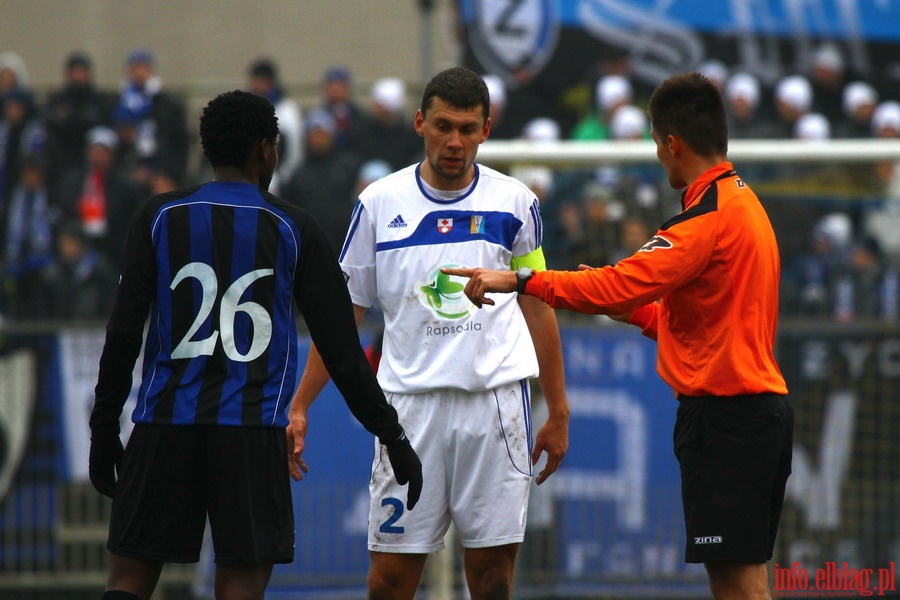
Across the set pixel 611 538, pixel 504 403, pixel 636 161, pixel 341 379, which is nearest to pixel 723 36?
pixel 636 161

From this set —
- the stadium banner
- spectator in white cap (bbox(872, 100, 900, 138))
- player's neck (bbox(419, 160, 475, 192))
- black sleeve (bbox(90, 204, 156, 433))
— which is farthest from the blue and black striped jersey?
spectator in white cap (bbox(872, 100, 900, 138))

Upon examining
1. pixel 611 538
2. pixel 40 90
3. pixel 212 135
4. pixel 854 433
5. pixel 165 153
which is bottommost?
pixel 611 538

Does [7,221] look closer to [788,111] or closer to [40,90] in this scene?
[40,90]

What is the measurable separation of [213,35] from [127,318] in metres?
12.8

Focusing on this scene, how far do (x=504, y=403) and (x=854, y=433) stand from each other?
3.89 m

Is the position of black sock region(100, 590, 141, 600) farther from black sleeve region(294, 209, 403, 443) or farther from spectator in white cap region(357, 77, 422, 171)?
spectator in white cap region(357, 77, 422, 171)

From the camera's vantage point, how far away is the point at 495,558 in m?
5.55

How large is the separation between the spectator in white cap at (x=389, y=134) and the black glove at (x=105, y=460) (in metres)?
7.48

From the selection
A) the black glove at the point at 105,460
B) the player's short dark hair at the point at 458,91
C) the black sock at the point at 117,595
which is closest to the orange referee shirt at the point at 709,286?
the player's short dark hair at the point at 458,91

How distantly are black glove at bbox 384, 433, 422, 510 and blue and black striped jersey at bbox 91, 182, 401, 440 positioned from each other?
18.8 inches

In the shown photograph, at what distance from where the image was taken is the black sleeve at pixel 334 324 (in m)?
4.78

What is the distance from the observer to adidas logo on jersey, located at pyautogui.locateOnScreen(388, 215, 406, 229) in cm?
559

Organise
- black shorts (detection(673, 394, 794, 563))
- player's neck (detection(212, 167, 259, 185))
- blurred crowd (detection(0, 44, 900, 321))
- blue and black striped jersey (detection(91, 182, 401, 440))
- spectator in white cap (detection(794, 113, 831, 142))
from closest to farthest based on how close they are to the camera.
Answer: blue and black striped jersey (detection(91, 182, 401, 440)) → player's neck (detection(212, 167, 259, 185)) → black shorts (detection(673, 394, 794, 563)) → blurred crowd (detection(0, 44, 900, 321)) → spectator in white cap (detection(794, 113, 831, 142))

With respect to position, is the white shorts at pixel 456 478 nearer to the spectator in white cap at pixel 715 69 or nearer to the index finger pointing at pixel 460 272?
the index finger pointing at pixel 460 272
